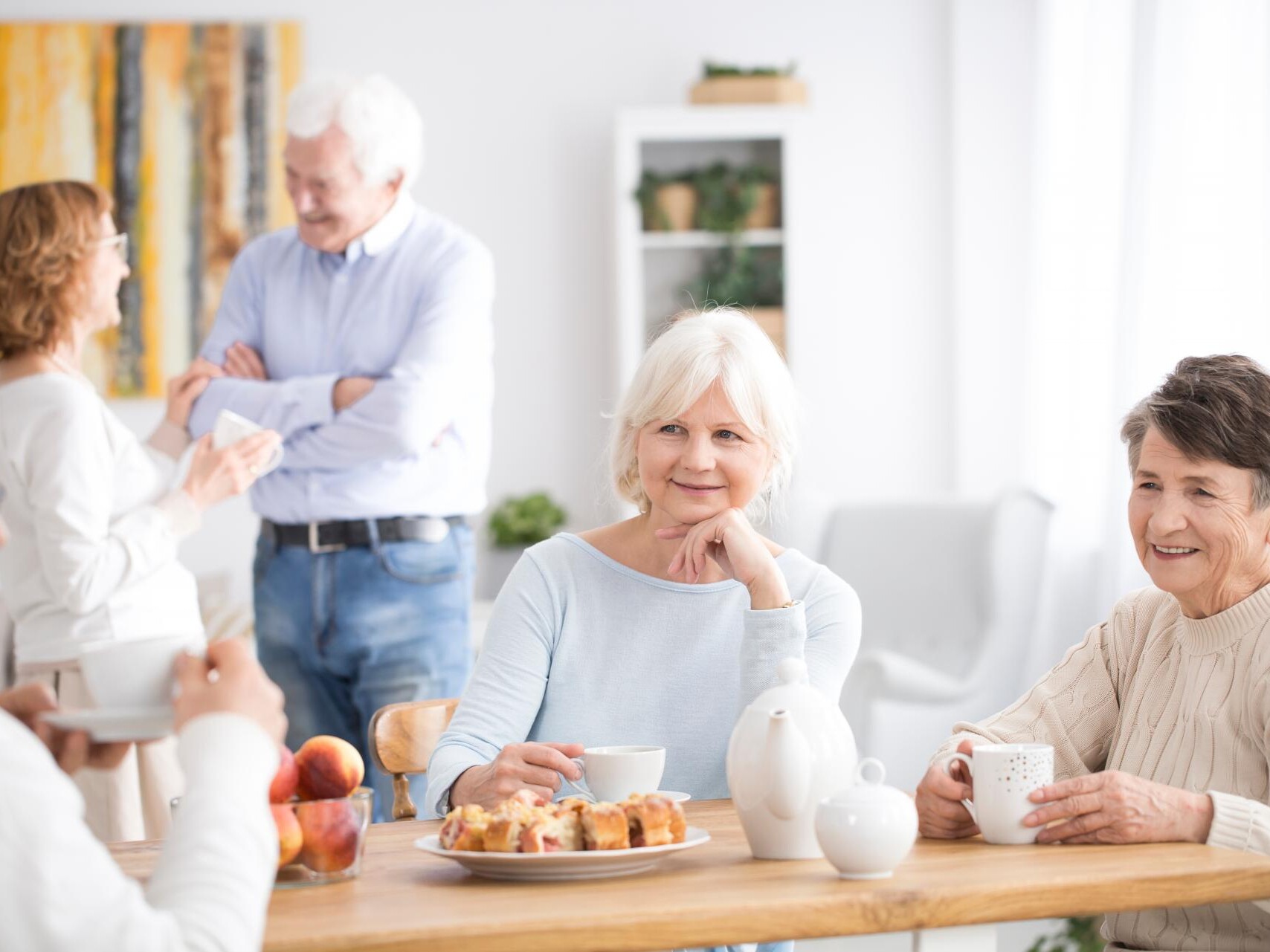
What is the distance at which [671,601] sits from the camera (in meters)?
1.81

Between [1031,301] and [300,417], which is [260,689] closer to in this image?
[300,417]

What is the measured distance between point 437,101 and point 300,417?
235cm

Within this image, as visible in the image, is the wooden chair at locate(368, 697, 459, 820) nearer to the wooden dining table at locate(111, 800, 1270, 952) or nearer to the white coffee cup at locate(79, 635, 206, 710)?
the wooden dining table at locate(111, 800, 1270, 952)

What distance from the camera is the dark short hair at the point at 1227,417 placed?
5.22 feet

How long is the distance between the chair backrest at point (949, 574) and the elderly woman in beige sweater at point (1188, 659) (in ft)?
6.92

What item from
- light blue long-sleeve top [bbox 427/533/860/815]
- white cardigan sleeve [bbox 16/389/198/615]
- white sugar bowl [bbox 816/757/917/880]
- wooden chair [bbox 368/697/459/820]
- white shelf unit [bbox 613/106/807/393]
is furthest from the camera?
white shelf unit [bbox 613/106/807/393]

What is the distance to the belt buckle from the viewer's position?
8.48ft

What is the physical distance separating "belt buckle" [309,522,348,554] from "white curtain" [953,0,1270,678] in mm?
1853

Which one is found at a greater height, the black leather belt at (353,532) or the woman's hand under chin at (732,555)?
the woman's hand under chin at (732,555)

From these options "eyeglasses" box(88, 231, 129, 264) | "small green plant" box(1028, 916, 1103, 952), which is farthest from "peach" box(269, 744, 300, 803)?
"small green plant" box(1028, 916, 1103, 952)

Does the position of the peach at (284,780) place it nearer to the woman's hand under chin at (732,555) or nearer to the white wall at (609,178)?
the woman's hand under chin at (732,555)

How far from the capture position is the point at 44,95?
14.9ft

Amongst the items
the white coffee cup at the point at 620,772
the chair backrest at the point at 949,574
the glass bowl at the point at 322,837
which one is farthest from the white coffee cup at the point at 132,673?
the chair backrest at the point at 949,574

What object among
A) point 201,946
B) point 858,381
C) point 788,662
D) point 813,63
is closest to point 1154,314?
point 858,381
